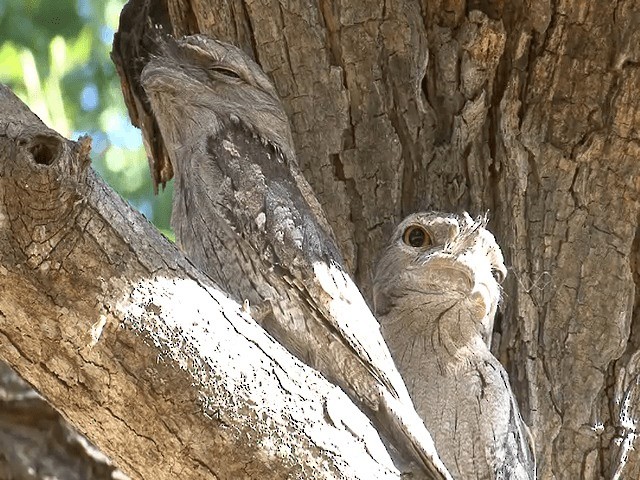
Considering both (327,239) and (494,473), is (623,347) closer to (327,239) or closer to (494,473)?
(494,473)

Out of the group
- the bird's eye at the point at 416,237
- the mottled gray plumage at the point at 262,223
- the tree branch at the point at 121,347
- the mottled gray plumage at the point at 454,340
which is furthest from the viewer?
the bird's eye at the point at 416,237

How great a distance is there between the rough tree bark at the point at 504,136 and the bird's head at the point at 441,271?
0.15m

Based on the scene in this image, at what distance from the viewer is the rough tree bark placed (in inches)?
91.8

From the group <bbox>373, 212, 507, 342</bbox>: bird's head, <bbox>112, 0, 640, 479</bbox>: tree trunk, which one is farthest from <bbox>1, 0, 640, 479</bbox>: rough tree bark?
<bbox>373, 212, 507, 342</bbox>: bird's head

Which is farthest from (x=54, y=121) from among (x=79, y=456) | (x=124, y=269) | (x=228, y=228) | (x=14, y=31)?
(x=124, y=269)

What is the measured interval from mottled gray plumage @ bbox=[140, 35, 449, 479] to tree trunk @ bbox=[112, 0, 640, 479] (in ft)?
0.57

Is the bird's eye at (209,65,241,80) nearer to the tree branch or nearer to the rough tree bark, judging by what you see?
the rough tree bark

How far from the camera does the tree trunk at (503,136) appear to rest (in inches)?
91.8

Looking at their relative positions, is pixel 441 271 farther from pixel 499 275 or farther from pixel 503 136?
pixel 503 136

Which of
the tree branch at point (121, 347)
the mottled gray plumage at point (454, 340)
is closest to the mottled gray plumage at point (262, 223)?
the tree branch at point (121, 347)

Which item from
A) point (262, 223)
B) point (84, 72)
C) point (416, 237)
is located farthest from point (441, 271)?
point (84, 72)

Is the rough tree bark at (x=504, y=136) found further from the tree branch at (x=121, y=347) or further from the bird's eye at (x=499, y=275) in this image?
the tree branch at (x=121, y=347)

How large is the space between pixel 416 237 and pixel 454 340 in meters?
0.26

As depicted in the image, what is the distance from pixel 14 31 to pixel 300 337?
8.56 ft
